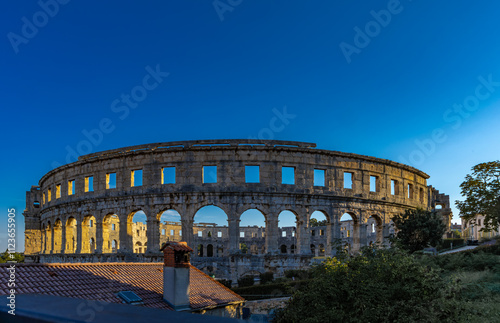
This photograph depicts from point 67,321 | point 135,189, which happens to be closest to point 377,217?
point 135,189

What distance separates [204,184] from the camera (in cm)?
3231

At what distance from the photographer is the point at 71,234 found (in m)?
38.6

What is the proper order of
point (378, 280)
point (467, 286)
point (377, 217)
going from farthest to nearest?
point (377, 217)
point (467, 286)
point (378, 280)

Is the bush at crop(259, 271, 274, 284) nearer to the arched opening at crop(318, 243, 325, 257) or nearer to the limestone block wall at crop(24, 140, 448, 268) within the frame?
the limestone block wall at crop(24, 140, 448, 268)

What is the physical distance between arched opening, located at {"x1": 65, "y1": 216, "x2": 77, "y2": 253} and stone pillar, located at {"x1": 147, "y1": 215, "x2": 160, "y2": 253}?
9.97 meters

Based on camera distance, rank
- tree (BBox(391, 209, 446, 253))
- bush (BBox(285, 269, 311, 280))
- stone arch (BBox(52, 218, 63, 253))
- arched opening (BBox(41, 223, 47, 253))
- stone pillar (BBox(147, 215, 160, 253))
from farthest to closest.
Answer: arched opening (BBox(41, 223, 47, 253))
stone arch (BBox(52, 218, 63, 253))
stone pillar (BBox(147, 215, 160, 253))
tree (BBox(391, 209, 446, 253))
bush (BBox(285, 269, 311, 280))

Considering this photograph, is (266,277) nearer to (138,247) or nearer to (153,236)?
(153,236)

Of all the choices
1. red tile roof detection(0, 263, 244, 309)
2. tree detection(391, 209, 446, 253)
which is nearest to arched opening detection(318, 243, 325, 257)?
tree detection(391, 209, 446, 253)

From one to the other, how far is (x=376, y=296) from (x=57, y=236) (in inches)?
1465

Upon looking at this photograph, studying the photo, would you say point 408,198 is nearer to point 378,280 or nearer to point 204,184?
point 204,184

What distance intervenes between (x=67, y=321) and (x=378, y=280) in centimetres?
Answer: 1224

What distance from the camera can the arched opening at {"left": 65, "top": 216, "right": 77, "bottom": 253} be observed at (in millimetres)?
37938

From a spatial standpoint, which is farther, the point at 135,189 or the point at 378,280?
the point at 135,189

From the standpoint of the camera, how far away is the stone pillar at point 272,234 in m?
31.7
